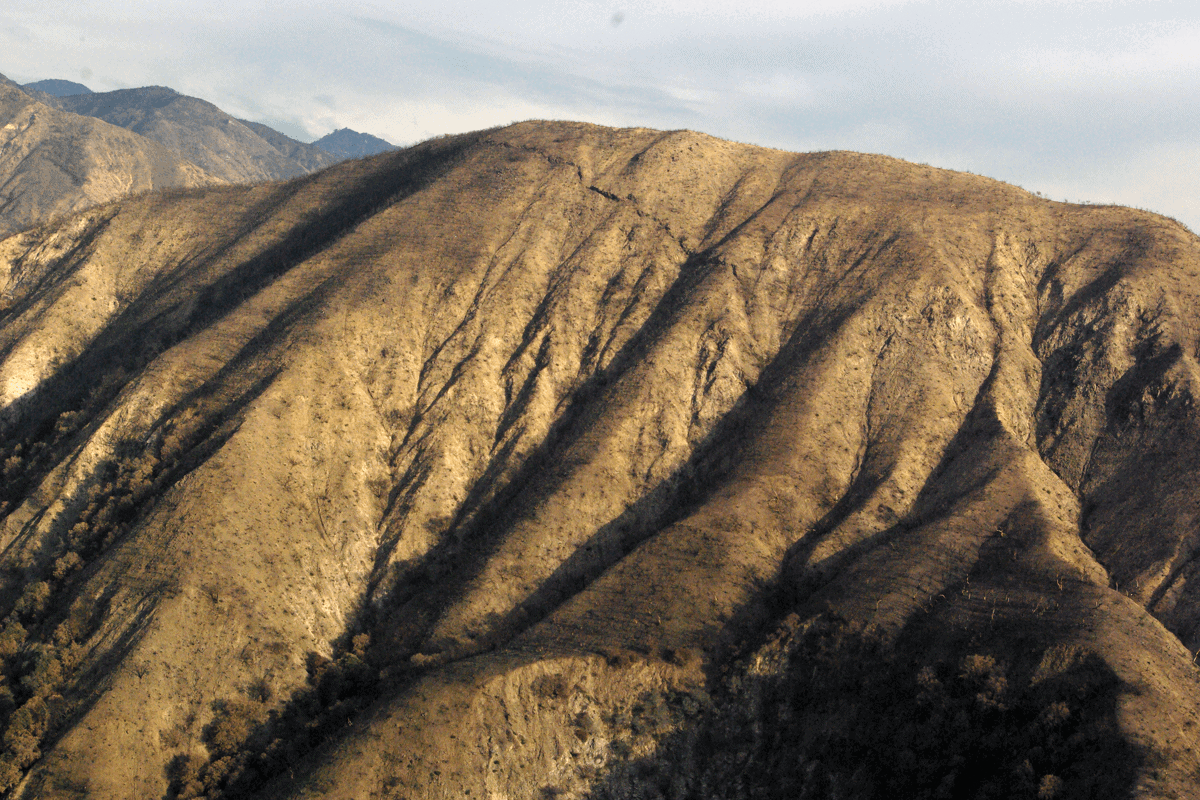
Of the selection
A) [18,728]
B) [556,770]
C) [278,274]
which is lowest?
[18,728]

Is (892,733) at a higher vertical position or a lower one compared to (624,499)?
lower

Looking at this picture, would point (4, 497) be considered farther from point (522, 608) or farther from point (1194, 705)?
point (1194, 705)

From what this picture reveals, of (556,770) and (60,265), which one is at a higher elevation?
(60,265)

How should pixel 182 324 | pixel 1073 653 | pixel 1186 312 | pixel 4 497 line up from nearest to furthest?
1. pixel 1073 653
2. pixel 1186 312
3. pixel 4 497
4. pixel 182 324

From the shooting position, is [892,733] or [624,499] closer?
[892,733]

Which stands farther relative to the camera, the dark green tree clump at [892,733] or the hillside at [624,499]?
the hillside at [624,499]

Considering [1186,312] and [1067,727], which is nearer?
[1067,727]

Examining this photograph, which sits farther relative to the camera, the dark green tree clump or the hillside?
the hillside

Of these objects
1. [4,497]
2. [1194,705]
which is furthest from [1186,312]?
[4,497]
